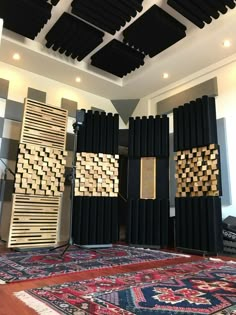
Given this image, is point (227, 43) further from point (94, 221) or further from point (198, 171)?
point (94, 221)

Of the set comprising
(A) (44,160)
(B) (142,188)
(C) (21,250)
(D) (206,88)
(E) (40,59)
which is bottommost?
(C) (21,250)

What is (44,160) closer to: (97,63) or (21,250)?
(21,250)

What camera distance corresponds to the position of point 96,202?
12.3 ft

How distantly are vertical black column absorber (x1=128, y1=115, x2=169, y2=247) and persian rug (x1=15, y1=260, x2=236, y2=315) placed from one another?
1592mm

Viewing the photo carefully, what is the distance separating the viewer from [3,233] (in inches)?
150

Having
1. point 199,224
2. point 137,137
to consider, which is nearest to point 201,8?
point 137,137

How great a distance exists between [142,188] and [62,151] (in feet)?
4.28

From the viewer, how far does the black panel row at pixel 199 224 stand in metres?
3.14

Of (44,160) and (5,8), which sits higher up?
(5,8)

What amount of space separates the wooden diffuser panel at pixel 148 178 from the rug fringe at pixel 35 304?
2520 millimetres

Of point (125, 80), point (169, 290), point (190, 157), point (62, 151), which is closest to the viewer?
point (169, 290)

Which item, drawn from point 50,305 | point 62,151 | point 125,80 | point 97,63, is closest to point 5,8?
point 97,63

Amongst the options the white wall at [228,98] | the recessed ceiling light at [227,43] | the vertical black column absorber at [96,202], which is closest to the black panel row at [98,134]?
the vertical black column absorber at [96,202]

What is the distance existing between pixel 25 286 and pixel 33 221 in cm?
185
